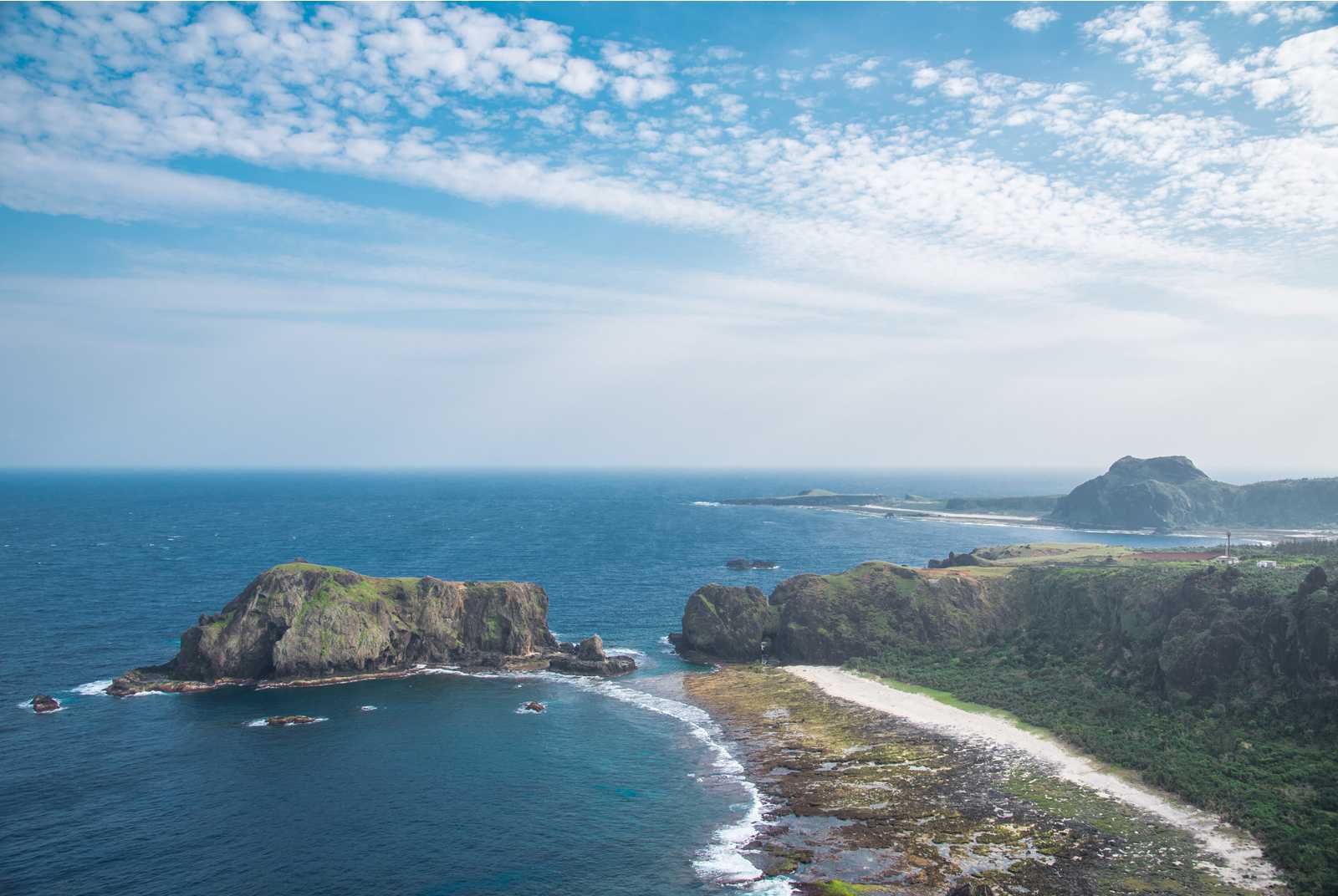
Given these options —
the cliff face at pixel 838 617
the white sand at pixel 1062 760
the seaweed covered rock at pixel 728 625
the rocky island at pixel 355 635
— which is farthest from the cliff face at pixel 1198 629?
the rocky island at pixel 355 635

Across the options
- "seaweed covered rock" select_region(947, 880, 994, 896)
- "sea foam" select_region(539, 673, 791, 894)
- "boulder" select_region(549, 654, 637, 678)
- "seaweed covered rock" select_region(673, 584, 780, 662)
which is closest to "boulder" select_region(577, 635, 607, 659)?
"boulder" select_region(549, 654, 637, 678)

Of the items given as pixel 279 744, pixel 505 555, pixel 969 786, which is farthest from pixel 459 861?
pixel 505 555

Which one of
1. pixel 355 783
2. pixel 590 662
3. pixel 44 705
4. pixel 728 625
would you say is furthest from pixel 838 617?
pixel 44 705

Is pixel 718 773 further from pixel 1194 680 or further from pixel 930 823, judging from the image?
pixel 1194 680

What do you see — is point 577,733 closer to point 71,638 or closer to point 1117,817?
point 1117,817

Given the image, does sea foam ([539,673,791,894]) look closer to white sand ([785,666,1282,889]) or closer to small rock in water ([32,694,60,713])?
white sand ([785,666,1282,889])
